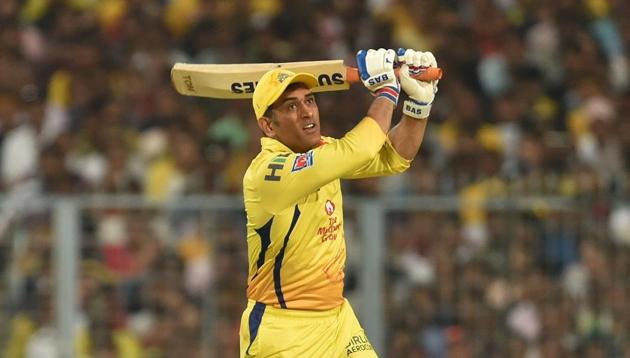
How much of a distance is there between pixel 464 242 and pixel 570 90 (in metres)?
2.74

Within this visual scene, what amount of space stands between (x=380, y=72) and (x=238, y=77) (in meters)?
0.85

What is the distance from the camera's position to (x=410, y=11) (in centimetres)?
1278

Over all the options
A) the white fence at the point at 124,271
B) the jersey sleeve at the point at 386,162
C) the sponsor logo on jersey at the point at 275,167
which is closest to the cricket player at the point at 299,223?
the sponsor logo on jersey at the point at 275,167

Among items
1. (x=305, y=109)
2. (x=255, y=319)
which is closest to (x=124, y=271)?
(x=255, y=319)

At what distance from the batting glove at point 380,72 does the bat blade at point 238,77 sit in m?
0.29

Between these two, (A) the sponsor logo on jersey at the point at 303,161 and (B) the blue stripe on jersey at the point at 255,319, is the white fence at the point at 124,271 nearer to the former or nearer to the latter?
(B) the blue stripe on jersey at the point at 255,319

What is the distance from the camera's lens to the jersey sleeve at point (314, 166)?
598cm

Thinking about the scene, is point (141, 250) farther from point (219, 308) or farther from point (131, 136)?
point (131, 136)

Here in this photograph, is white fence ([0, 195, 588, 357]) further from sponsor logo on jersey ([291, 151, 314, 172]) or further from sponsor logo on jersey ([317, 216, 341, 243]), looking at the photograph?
sponsor logo on jersey ([291, 151, 314, 172])

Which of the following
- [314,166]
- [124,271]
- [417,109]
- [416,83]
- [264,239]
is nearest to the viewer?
[314,166]

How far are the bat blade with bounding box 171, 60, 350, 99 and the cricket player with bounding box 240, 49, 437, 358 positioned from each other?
0.78 ft

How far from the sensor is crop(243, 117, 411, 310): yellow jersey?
607cm

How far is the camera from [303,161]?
604cm

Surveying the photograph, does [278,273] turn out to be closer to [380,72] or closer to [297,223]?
[297,223]
